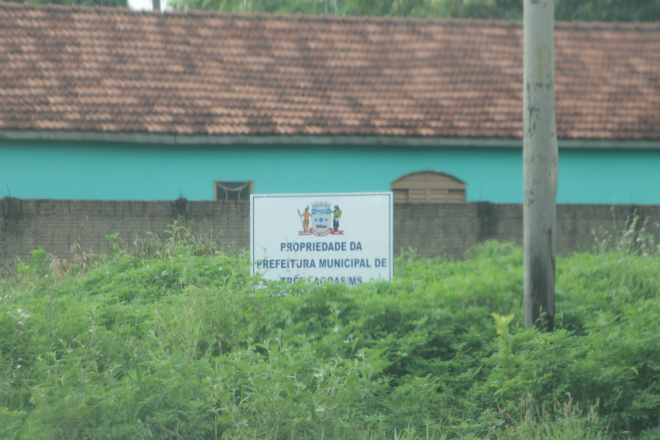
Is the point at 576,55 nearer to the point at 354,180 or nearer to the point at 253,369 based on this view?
the point at 354,180

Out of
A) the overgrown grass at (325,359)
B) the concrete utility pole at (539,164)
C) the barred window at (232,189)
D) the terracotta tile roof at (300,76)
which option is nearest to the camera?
the overgrown grass at (325,359)

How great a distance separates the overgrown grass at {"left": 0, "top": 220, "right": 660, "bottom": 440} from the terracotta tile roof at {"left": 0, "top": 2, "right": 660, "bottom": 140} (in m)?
6.37

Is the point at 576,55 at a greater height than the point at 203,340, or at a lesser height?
greater

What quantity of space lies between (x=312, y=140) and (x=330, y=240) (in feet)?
20.8

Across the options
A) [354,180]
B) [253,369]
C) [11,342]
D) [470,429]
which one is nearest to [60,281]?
[11,342]

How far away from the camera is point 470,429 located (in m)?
4.79

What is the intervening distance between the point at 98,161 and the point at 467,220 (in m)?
7.22

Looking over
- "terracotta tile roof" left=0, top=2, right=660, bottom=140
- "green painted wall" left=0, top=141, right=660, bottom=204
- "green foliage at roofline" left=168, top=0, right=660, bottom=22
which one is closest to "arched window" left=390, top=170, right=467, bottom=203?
"green painted wall" left=0, top=141, right=660, bottom=204

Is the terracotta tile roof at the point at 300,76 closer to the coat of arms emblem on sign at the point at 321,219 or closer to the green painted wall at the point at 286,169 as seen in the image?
the green painted wall at the point at 286,169

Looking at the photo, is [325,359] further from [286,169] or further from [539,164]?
[286,169]

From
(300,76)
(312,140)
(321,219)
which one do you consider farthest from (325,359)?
(300,76)

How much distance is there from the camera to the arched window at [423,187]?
548 inches

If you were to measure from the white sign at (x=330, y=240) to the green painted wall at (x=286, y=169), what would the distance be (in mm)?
6307

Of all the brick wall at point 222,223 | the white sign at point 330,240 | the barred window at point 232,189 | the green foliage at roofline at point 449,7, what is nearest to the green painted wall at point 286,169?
the barred window at point 232,189
